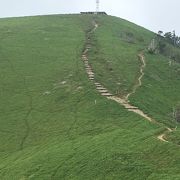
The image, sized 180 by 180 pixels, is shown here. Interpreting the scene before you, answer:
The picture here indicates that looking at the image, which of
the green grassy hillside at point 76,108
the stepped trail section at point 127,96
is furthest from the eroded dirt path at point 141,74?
the green grassy hillside at point 76,108

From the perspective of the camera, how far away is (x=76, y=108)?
233 ft

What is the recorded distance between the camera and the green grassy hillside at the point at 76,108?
48.2 m

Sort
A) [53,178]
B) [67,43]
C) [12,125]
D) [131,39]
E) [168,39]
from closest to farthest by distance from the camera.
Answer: [53,178]
[12,125]
[67,43]
[131,39]
[168,39]

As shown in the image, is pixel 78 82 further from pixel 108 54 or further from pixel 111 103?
pixel 108 54

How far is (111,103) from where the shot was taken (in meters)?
70.4

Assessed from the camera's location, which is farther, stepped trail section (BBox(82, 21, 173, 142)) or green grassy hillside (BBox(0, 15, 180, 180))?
stepped trail section (BBox(82, 21, 173, 142))

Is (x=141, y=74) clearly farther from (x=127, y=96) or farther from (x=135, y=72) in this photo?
(x=127, y=96)

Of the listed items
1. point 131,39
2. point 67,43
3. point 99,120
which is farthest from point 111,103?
point 131,39

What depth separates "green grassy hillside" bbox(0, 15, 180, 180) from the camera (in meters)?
48.2

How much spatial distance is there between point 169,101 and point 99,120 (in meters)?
19.3

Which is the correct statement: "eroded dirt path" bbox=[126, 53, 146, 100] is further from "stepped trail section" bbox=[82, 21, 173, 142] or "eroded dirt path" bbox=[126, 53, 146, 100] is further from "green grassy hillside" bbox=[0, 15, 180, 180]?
"green grassy hillside" bbox=[0, 15, 180, 180]

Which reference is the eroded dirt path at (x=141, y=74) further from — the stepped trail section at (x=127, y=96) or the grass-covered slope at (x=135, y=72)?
the grass-covered slope at (x=135, y=72)

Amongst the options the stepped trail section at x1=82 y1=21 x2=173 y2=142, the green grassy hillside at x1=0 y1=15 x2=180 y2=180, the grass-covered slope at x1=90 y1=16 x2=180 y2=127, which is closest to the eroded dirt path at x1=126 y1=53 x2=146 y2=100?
the stepped trail section at x1=82 y1=21 x2=173 y2=142

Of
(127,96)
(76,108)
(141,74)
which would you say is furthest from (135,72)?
(76,108)
